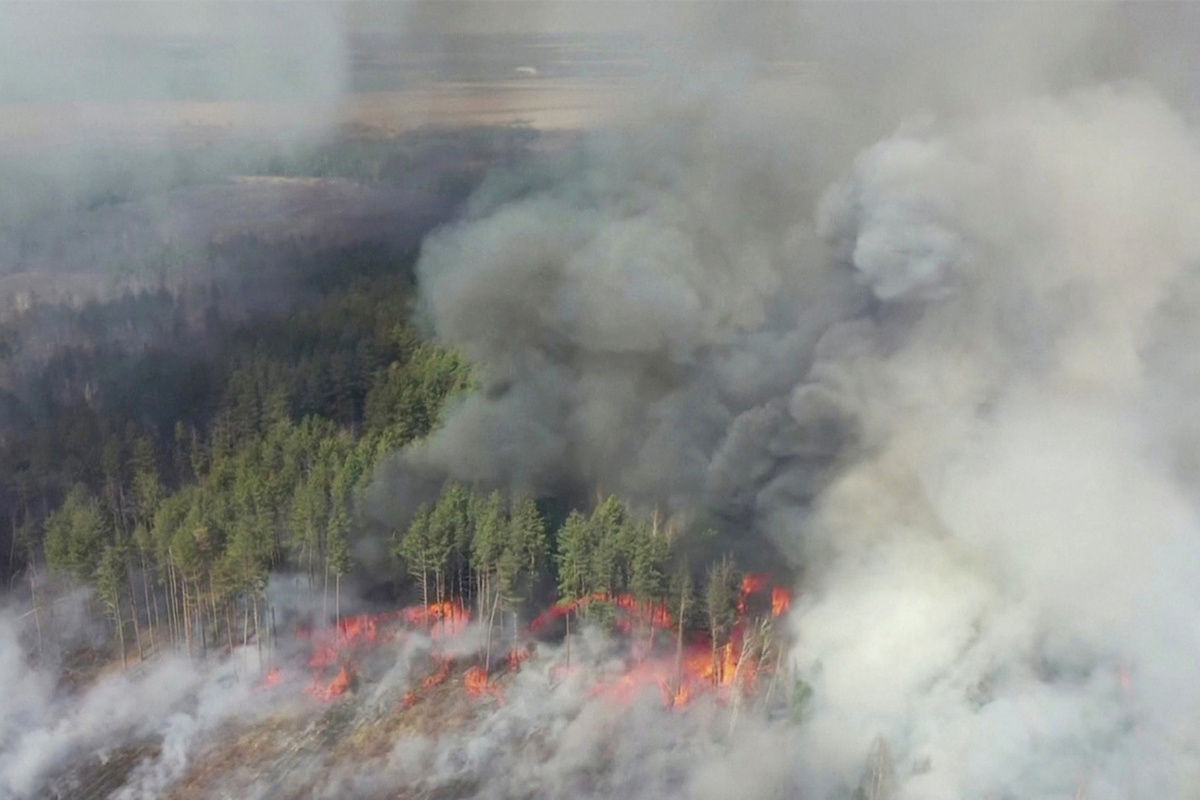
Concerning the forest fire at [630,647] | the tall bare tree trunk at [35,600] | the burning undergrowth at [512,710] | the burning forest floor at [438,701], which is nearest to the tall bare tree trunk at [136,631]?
the tall bare tree trunk at [35,600]

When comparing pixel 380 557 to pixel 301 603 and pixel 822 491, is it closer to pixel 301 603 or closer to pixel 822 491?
pixel 301 603

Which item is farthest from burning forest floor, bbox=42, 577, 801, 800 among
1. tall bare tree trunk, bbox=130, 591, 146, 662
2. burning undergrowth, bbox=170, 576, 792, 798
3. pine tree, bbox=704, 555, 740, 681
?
tall bare tree trunk, bbox=130, 591, 146, 662

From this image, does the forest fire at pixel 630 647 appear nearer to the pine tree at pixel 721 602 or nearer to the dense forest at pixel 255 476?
the pine tree at pixel 721 602

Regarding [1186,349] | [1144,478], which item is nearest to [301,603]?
[1144,478]

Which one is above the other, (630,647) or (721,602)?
(721,602)

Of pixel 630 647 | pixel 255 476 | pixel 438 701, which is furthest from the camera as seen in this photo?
pixel 255 476

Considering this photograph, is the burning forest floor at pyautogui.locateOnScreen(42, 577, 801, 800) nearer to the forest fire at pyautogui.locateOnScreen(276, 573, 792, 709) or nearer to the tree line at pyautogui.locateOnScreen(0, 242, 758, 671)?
the forest fire at pyautogui.locateOnScreen(276, 573, 792, 709)

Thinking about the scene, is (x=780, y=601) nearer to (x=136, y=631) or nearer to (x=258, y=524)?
Result: (x=258, y=524)

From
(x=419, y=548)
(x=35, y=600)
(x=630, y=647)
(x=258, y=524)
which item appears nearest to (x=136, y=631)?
(x=35, y=600)

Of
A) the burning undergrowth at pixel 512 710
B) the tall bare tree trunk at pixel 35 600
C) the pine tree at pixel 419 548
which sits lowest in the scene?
the burning undergrowth at pixel 512 710
